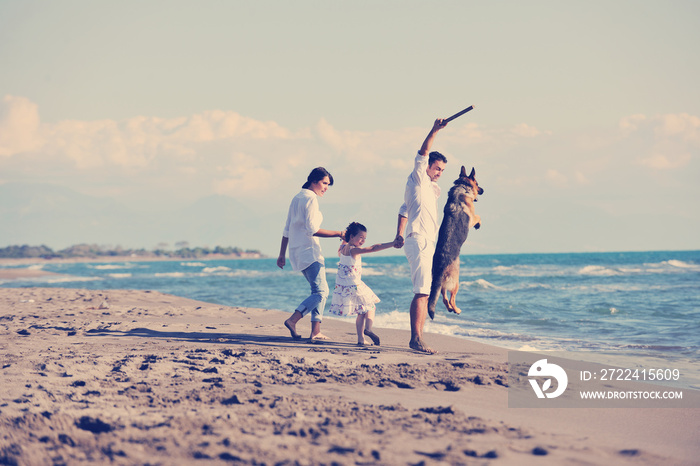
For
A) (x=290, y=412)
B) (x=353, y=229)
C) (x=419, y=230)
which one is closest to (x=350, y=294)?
(x=353, y=229)

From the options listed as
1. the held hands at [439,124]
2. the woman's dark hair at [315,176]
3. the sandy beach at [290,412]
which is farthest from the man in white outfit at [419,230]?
the woman's dark hair at [315,176]

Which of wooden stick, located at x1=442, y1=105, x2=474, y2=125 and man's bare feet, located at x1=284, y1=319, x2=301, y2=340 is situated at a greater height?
wooden stick, located at x1=442, y1=105, x2=474, y2=125

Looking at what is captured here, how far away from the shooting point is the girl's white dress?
613cm

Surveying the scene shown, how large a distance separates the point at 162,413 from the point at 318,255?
3.03 meters

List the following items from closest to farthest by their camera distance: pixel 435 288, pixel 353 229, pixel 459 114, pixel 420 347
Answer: pixel 459 114 < pixel 435 288 < pixel 420 347 < pixel 353 229

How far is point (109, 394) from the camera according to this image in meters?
3.96

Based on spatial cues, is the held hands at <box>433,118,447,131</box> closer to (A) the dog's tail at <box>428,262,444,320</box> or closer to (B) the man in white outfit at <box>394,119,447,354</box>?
(B) the man in white outfit at <box>394,119,447,354</box>

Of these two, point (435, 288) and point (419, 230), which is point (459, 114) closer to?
point (419, 230)

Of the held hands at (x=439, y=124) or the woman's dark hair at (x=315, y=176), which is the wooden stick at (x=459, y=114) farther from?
the woman's dark hair at (x=315, y=176)

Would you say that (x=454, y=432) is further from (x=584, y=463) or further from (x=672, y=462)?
(x=672, y=462)

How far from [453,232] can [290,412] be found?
2.77 m

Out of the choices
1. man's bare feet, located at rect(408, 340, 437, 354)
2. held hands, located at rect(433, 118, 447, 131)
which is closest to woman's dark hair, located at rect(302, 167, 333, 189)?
held hands, located at rect(433, 118, 447, 131)

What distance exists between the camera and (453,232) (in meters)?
5.61

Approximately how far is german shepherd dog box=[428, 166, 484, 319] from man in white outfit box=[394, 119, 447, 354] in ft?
0.28
